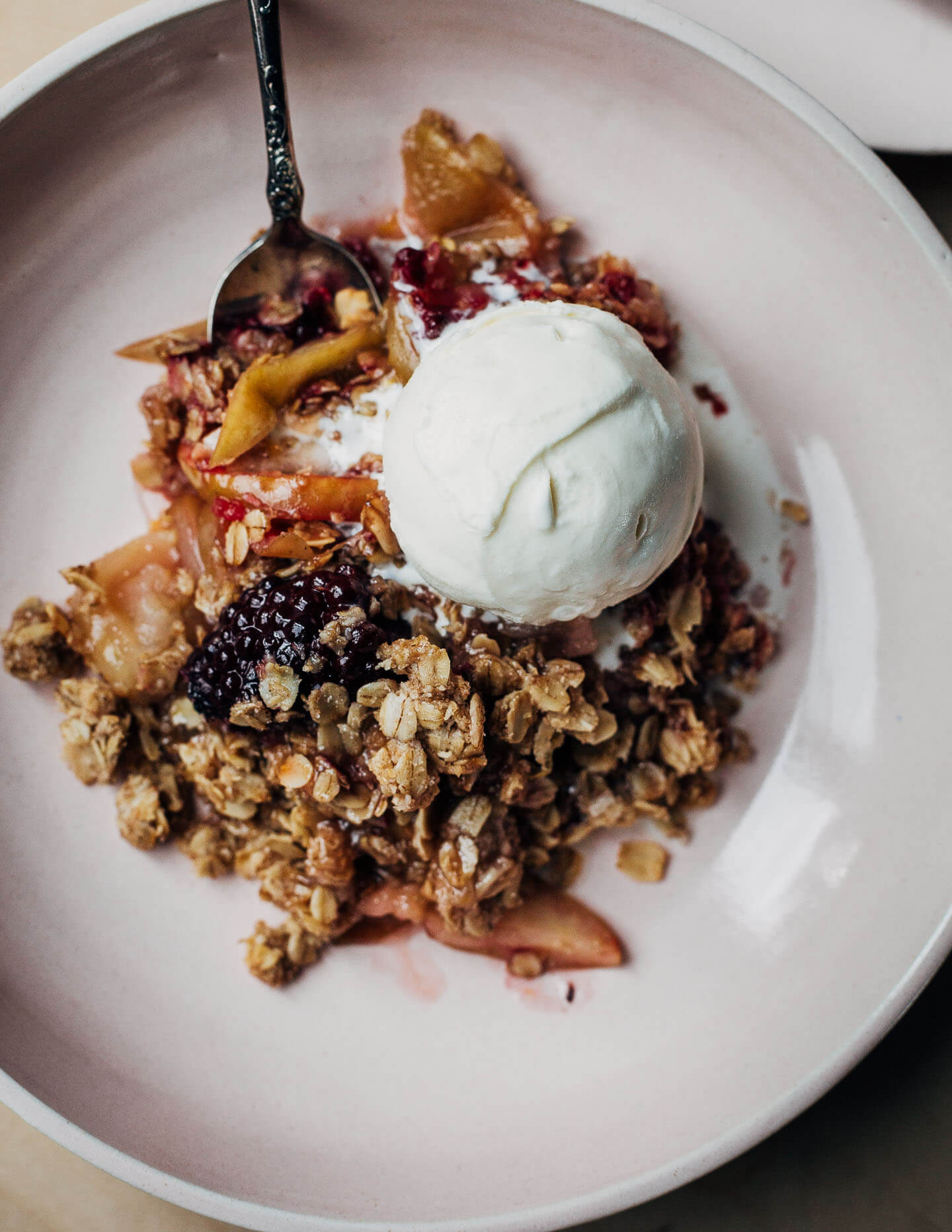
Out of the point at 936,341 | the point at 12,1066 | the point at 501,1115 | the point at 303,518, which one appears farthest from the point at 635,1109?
the point at 936,341

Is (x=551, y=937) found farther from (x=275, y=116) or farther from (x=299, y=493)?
(x=275, y=116)

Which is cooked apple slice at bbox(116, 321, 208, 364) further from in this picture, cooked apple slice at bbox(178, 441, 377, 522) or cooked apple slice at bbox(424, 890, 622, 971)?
cooked apple slice at bbox(424, 890, 622, 971)

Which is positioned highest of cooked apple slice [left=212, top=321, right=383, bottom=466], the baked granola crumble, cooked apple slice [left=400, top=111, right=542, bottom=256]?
cooked apple slice [left=400, top=111, right=542, bottom=256]

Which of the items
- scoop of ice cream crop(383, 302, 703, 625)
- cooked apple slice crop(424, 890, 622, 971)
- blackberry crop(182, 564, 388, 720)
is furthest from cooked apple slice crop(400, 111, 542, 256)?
cooked apple slice crop(424, 890, 622, 971)

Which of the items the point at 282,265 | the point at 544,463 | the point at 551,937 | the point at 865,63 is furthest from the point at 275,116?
the point at 551,937

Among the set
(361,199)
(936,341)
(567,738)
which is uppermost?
(361,199)

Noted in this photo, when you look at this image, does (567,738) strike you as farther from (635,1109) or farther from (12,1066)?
(12,1066)
